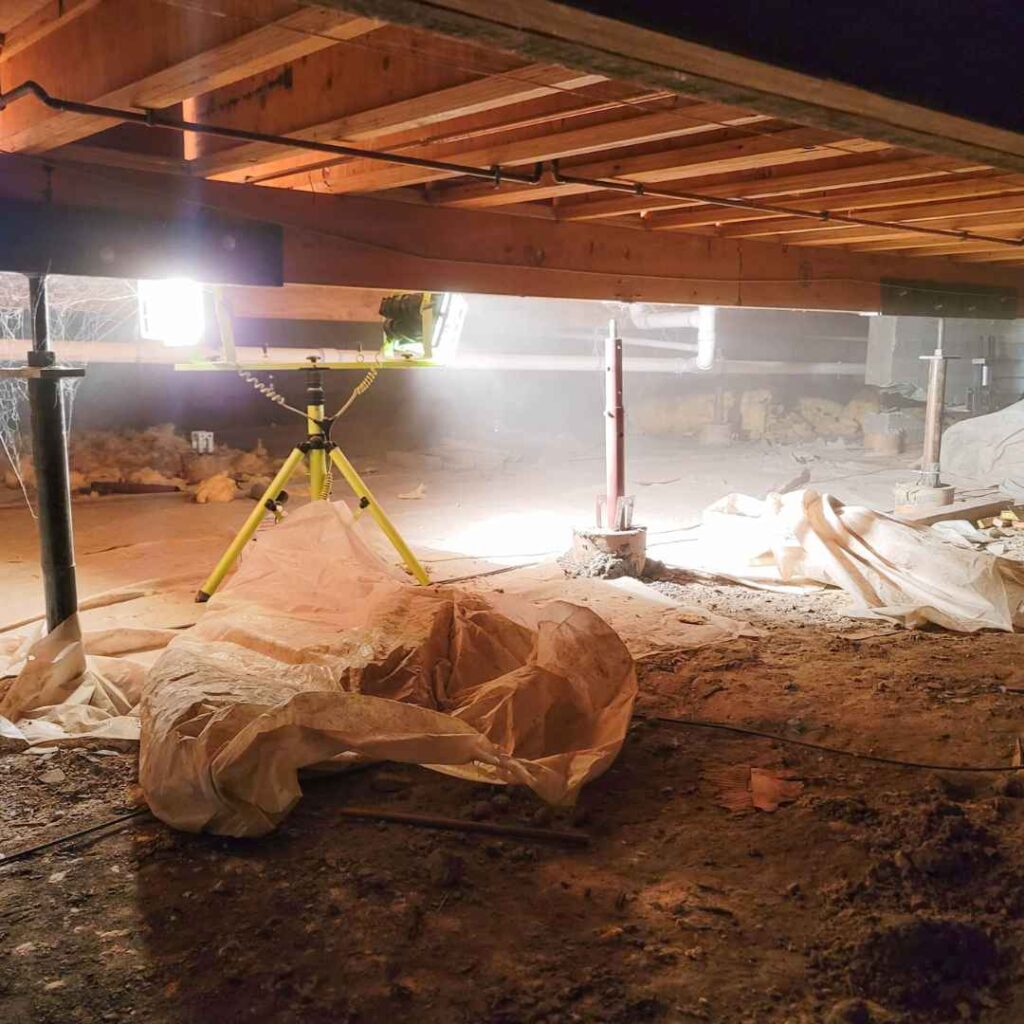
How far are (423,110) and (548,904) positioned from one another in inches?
68.8

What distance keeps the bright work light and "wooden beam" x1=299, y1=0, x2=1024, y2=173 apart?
2960 millimetres

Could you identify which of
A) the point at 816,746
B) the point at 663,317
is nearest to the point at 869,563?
the point at 816,746

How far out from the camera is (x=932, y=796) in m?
2.33

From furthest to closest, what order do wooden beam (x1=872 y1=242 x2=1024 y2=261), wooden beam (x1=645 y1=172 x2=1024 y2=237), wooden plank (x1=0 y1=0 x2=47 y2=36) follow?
wooden beam (x1=872 y1=242 x2=1024 y2=261), wooden beam (x1=645 y1=172 x2=1024 y2=237), wooden plank (x1=0 y1=0 x2=47 y2=36)

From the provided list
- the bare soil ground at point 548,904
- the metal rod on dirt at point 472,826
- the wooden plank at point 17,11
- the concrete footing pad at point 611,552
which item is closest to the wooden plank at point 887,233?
the concrete footing pad at point 611,552

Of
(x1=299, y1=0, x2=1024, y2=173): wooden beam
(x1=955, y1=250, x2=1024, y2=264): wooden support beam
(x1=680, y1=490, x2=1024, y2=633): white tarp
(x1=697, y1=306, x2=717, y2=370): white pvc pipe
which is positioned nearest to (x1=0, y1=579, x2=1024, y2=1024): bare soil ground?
(x1=299, y1=0, x2=1024, y2=173): wooden beam

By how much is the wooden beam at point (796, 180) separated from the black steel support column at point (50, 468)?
2.00 metres

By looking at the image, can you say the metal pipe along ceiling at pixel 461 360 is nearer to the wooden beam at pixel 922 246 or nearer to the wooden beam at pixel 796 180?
the wooden beam at pixel 796 180

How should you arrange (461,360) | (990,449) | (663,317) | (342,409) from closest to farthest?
(342,409) → (990,449) → (461,360) → (663,317)

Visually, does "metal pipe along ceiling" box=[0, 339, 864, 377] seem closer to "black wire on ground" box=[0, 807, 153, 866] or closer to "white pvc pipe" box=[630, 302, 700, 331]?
"white pvc pipe" box=[630, 302, 700, 331]

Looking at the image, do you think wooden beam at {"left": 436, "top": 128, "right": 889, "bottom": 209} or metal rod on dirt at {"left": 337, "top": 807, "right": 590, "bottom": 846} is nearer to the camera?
metal rod on dirt at {"left": 337, "top": 807, "right": 590, "bottom": 846}

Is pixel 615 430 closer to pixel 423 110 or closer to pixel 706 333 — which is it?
pixel 423 110

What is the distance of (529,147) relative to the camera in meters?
2.55

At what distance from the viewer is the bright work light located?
12.3 feet
